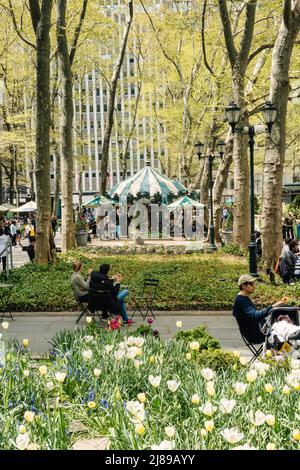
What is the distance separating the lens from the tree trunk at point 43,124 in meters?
17.2

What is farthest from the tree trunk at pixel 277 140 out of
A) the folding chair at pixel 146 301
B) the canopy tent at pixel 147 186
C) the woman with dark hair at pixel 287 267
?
the canopy tent at pixel 147 186

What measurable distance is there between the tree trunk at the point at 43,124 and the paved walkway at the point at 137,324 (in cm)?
551

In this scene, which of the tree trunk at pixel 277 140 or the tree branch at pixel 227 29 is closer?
the tree trunk at pixel 277 140

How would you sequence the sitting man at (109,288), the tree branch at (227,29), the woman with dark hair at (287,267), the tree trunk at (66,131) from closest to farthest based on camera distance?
the sitting man at (109,288) < the woman with dark hair at (287,267) < the tree branch at (227,29) < the tree trunk at (66,131)

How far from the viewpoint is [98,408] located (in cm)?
542

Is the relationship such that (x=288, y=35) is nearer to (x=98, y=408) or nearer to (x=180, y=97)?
(x=98, y=408)

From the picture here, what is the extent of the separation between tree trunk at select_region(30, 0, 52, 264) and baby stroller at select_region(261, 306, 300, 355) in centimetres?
1088

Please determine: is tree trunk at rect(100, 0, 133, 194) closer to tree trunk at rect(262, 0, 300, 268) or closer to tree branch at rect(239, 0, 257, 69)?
tree branch at rect(239, 0, 257, 69)

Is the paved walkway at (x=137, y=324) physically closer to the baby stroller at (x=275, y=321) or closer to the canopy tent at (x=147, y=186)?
the baby stroller at (x=275, y=321)

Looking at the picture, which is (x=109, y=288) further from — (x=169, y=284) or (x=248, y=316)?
(x=169, y=284)

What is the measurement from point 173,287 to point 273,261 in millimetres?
3450

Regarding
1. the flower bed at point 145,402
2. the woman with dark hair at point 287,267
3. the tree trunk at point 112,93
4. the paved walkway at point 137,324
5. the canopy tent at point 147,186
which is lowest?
the paved walkway at point 137,324

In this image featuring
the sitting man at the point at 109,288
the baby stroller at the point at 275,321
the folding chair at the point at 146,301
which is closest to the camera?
the baby stroller at the point at 275,321
